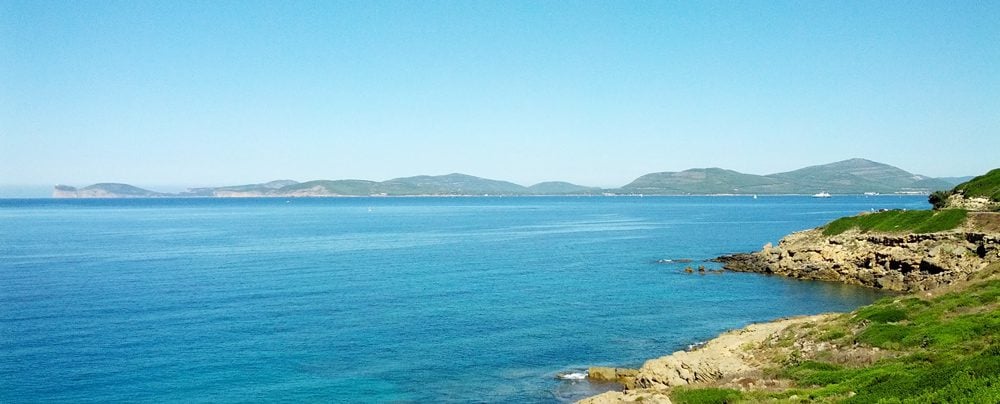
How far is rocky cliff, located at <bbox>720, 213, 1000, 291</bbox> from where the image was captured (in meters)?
74.3

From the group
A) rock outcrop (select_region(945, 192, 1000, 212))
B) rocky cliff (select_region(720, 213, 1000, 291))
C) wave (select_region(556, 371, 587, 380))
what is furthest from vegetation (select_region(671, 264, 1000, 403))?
rock outcrop (select_region(945, 192, 1000, 212))

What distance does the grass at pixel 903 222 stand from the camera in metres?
84.7

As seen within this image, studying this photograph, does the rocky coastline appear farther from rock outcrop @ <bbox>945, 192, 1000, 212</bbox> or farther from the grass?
rock outcrop @ <bbox>945, 192, 1000, 212</bbox>

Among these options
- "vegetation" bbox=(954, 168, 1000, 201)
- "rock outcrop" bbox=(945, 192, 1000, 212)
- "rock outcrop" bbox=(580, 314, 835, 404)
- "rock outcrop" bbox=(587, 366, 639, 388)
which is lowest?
"rock outcrop" bbox=(587, 366, 639, 388)

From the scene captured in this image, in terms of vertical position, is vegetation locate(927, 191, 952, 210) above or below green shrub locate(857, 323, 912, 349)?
above

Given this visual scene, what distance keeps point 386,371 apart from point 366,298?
92.6 feet

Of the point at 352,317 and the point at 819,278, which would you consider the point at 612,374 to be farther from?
the point at 819,278

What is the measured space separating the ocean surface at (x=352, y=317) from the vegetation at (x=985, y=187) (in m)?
30.2

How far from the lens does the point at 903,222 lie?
92.1 m

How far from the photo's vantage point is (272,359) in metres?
50.0

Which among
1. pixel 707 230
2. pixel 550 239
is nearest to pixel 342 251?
pixel 550 239

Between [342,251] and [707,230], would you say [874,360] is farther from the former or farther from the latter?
[707,230]

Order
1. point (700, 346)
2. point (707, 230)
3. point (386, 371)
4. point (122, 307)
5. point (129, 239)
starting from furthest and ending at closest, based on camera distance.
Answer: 1. point (707, 230)
2. point (129, 239)
3. point (122, 307)
4. point (700, 346)
5. point (386, 371)

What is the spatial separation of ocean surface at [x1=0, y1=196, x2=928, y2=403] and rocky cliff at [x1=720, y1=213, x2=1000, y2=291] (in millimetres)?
4978
